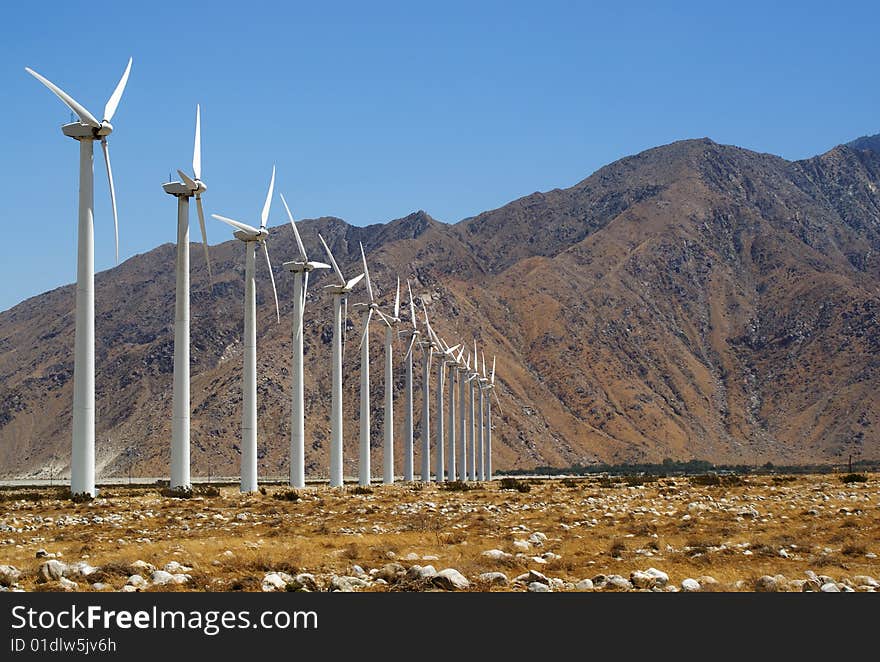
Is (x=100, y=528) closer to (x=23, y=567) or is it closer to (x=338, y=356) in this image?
(x=23, y=567)

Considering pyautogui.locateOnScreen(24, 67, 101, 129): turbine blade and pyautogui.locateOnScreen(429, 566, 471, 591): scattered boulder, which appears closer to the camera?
pyautogui.locateOnScreen(429, 566, 471, 591): scattered boulder

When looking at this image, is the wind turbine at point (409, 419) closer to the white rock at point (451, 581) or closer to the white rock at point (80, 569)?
the white rock at point (80, 569)

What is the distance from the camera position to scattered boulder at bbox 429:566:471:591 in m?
17.3

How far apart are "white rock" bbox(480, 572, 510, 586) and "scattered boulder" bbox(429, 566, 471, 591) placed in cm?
42

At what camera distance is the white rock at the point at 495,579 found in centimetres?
1788

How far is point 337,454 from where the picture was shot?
75.5 m

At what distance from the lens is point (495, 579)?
18.1m

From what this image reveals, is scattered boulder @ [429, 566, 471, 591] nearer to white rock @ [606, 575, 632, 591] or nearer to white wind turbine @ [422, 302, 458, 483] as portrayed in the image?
white rock @ [606, 575, 632, 591]

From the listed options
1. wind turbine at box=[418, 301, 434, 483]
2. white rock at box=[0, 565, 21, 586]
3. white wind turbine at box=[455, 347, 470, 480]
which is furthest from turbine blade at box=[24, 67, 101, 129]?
white wind turbine at box=[455, 347, 470, 480]

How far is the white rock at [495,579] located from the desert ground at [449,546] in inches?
1.9

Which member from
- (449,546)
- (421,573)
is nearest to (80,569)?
(421,573)

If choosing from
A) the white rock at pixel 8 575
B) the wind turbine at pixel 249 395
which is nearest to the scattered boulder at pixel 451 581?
the white rock at pixel 8 575
